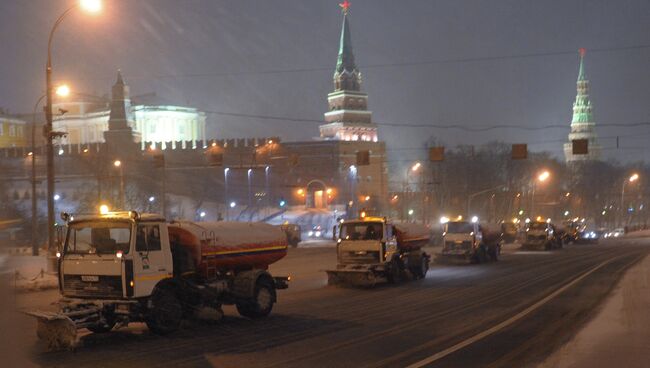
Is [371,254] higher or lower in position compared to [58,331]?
higher

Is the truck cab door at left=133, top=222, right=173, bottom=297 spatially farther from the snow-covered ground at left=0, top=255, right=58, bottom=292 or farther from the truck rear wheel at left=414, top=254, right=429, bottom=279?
the truck rear wheel at left=414, top=254, right=429, bottom=279

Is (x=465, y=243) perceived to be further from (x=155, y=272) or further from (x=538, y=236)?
(x=155, y=272)

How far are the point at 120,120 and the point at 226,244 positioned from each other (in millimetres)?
134675

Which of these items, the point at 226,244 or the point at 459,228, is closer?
the point at 226,244

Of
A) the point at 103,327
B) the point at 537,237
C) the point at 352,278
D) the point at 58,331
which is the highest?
the point at 537,237

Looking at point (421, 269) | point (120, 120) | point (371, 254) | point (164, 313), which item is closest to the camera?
point (164, 313)

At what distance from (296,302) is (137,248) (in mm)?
7778

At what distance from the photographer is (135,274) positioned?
15367 millimetres

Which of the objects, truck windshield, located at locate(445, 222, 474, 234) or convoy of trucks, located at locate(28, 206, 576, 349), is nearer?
convoy of trucks, located at locate(28, 206, 576, 349)

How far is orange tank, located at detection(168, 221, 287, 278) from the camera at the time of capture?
17.4 m

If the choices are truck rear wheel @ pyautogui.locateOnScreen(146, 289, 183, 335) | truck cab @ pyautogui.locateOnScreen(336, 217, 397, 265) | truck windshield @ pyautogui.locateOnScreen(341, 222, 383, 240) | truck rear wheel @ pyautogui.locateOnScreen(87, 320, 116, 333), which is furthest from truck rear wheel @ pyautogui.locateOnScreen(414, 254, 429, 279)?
truck rear wheel @ pyautogui.locateOnScreen(87, 320, 116, 333)

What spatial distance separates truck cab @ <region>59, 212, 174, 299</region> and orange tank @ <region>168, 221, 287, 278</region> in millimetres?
1173

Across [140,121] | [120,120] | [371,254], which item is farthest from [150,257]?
[140,121]

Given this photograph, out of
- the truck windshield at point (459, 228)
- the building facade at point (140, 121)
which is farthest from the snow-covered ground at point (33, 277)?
the building facade at point (140, 121)
